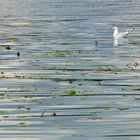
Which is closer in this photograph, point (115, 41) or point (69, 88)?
point (69, 88)

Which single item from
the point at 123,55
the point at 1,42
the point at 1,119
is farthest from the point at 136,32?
the point at 1,119

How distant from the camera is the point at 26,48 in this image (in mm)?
33000

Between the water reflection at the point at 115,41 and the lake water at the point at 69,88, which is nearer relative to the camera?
the lake water at the point at 69,88

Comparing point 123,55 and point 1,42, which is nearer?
point 123,55

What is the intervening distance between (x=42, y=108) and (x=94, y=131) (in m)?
2.94

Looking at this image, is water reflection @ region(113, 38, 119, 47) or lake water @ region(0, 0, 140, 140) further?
water reflection @ region(113, 38, 119, 47)

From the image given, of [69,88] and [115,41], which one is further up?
[115,41]

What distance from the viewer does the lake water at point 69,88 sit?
14.8 meters

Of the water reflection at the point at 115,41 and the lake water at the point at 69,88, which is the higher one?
the water reflection at the point at 115,41

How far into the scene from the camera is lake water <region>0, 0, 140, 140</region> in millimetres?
14761

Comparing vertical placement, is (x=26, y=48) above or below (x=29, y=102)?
above

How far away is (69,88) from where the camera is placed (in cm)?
2008

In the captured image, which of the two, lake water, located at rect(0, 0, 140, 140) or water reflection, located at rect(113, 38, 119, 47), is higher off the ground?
water reflection, located at rect(113, 38, 119, 47)

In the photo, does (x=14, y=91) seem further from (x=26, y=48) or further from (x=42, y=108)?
(x=26, y=48)
